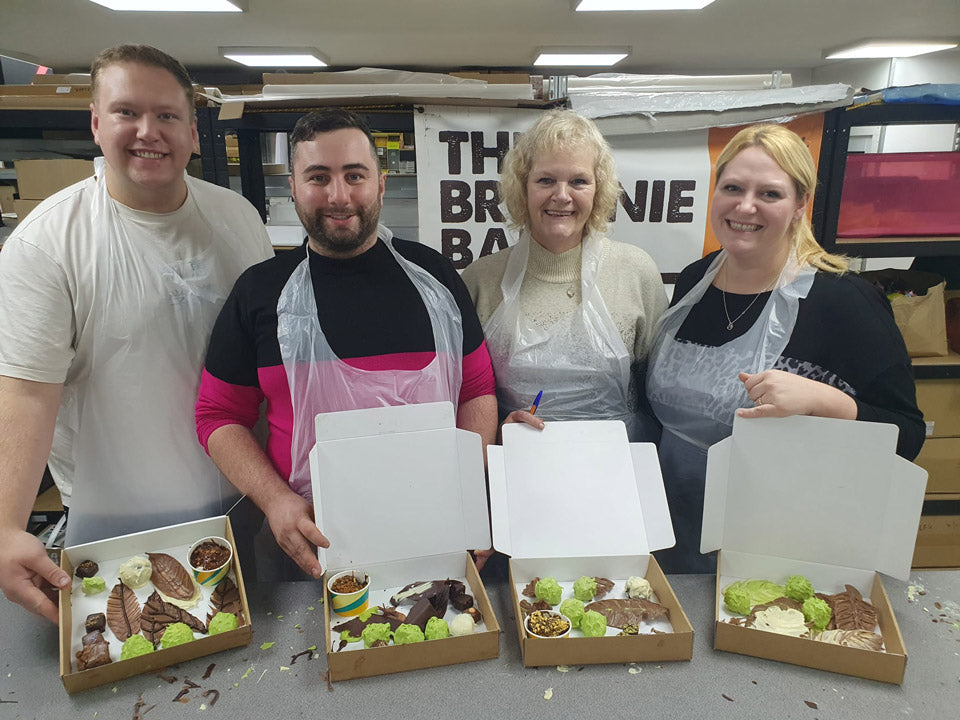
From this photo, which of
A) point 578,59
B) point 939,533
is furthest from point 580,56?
point 939,533

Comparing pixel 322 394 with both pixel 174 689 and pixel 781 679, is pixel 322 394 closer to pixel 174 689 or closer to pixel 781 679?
pixel 174 689

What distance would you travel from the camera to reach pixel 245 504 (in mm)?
1492

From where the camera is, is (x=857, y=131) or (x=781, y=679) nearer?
(x=781, y=679)

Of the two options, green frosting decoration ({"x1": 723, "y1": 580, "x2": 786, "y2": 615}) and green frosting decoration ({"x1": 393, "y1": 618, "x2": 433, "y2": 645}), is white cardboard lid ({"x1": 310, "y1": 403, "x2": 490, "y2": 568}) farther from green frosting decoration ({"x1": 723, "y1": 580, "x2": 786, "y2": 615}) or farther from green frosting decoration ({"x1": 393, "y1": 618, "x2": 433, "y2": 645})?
green frosting decoration ({"x1": 723, "y1": 580, "x2": 786, "y2": 615})

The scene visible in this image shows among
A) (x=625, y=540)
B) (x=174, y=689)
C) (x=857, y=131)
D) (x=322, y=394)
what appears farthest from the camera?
(x=857, y=131)

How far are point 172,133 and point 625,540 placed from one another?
4.03ft

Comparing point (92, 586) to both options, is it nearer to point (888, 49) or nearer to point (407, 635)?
point (407, 635)

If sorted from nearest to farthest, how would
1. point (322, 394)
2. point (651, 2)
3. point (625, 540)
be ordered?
point (625, 540)
point (322, 394)
point (651, 2)

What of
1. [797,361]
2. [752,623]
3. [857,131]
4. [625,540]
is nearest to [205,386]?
[625,540]

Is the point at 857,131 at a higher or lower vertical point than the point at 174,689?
higher

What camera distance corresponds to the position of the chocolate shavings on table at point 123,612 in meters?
0.99

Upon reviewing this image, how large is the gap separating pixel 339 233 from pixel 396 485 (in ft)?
1.80

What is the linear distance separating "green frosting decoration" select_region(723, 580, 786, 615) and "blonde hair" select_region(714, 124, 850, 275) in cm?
67

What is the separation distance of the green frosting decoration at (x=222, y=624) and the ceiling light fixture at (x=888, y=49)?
777 cm
